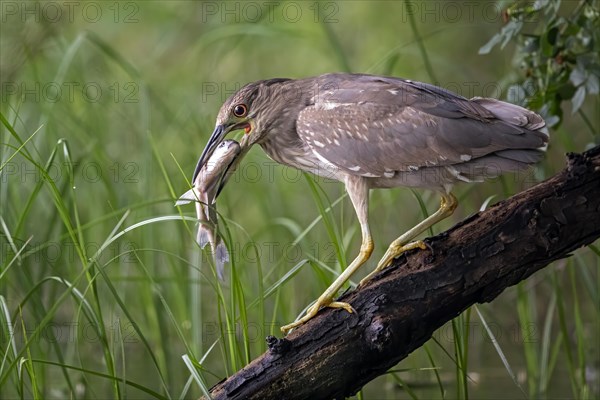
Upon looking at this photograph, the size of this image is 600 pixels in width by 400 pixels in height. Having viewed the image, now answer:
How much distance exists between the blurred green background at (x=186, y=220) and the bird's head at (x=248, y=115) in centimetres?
36

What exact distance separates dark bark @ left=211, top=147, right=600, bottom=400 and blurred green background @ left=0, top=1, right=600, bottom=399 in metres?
0.31

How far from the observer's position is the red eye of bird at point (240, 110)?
13.8 ft

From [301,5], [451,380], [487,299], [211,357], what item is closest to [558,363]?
[451,380]

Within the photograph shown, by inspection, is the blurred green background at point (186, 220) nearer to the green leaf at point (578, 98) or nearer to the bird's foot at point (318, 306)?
the bird's foot at point (318, 306)

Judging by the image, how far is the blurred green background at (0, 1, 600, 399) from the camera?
13.5 ft

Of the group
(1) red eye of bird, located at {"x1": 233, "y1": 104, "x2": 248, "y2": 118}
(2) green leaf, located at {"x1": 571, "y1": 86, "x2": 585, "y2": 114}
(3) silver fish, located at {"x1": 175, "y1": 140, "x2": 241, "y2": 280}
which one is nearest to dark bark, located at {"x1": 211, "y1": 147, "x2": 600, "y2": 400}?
(2) green leaf, located at {"x1": 571, "y1": 86, "x2": 585, "y2": 114}

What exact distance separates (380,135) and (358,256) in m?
0.52

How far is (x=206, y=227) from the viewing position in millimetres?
4039

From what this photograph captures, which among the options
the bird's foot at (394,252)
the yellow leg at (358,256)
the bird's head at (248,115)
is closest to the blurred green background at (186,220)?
the yellow leg at (358,256)

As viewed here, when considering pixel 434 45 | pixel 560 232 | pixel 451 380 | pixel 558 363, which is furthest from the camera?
pixel 434 45

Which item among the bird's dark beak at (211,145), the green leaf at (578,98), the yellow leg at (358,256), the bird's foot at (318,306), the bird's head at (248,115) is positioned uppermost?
the green leaf at (578,98)

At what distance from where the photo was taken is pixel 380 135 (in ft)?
12.9

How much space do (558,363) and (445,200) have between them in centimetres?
267

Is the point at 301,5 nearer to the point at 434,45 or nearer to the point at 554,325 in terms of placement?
the point at 434,45
